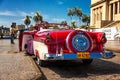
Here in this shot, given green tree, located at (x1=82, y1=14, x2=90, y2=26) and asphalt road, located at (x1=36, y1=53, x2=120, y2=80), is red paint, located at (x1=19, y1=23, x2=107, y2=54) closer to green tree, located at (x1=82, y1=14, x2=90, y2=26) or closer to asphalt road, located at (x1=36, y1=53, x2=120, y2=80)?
asphalt road, located at (x1=36, y1=53, x2=120, y2=80)

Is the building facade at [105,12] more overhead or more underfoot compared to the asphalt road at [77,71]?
more overhead

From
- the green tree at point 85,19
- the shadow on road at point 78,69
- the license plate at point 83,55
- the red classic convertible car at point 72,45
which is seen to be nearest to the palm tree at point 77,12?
the green tree at point 85,19

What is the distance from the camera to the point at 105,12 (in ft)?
218

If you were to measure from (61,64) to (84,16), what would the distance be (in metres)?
104

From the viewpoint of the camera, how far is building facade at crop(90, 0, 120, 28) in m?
58.8

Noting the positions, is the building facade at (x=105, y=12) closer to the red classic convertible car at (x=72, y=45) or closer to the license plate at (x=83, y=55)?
the red classic convertible car at (x=72, y=45)

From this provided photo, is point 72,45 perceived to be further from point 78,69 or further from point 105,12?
point 105,12

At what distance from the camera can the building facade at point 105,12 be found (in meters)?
58.8

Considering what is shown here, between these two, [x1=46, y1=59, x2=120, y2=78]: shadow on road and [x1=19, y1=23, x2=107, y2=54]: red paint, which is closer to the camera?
[x1=46, y1=59, x2=120, y2=78]: shadow on road

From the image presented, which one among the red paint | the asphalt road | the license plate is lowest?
the asphalt road

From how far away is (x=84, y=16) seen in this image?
4574 inches

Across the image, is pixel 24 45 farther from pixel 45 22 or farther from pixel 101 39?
pixel 101 39

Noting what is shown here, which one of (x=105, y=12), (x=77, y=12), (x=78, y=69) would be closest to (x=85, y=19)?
(x=77, y=12)

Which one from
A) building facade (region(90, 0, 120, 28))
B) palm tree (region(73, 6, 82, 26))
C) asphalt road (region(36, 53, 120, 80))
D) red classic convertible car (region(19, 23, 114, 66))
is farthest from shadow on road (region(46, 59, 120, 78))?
palm tree (region(73, 6, 82, 26))
